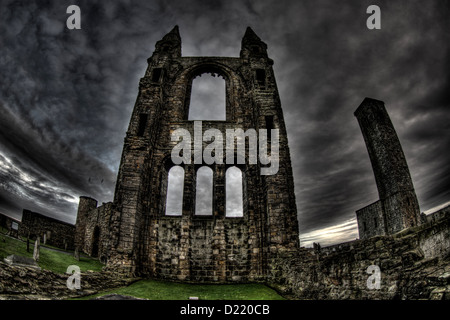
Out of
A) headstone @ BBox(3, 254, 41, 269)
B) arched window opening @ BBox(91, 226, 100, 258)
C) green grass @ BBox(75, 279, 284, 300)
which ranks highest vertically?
arched window opening @ BBox(91, 226, 100, 258)

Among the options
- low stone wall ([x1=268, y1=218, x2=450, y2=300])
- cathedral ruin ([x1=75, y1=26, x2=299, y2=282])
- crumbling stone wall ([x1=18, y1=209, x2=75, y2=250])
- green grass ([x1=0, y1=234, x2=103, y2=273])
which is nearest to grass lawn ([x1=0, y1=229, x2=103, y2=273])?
green grass ([x1=0, y1=234, x2=103, y2=273])

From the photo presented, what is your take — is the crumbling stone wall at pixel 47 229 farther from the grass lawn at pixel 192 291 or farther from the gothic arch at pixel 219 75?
the gothic arch at pixel 219 75

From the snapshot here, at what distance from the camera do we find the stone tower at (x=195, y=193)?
10023mm

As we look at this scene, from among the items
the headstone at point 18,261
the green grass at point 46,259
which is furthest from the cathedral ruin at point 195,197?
the headstone at point 18,261

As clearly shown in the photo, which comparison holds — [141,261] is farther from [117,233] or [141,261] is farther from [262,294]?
[262,294]

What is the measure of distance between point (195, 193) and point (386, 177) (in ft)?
58.6

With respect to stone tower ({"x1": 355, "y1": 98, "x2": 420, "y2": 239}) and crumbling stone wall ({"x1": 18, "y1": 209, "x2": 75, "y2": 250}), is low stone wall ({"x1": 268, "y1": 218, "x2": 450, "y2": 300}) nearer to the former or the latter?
stone tower ({"x1": 355, "y1": 98, "x2": 420, "y2": 239})

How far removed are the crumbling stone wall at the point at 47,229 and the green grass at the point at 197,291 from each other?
712 inches

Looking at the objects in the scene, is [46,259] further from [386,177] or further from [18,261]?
[386,177]

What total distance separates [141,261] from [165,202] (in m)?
2.97

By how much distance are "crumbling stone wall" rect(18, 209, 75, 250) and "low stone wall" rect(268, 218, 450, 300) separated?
78.2ft

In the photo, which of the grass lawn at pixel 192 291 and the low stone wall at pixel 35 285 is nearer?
the low stone wall at pixel 35 285

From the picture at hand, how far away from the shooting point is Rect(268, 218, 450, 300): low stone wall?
331 centimetres

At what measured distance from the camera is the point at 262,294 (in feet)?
25.3
